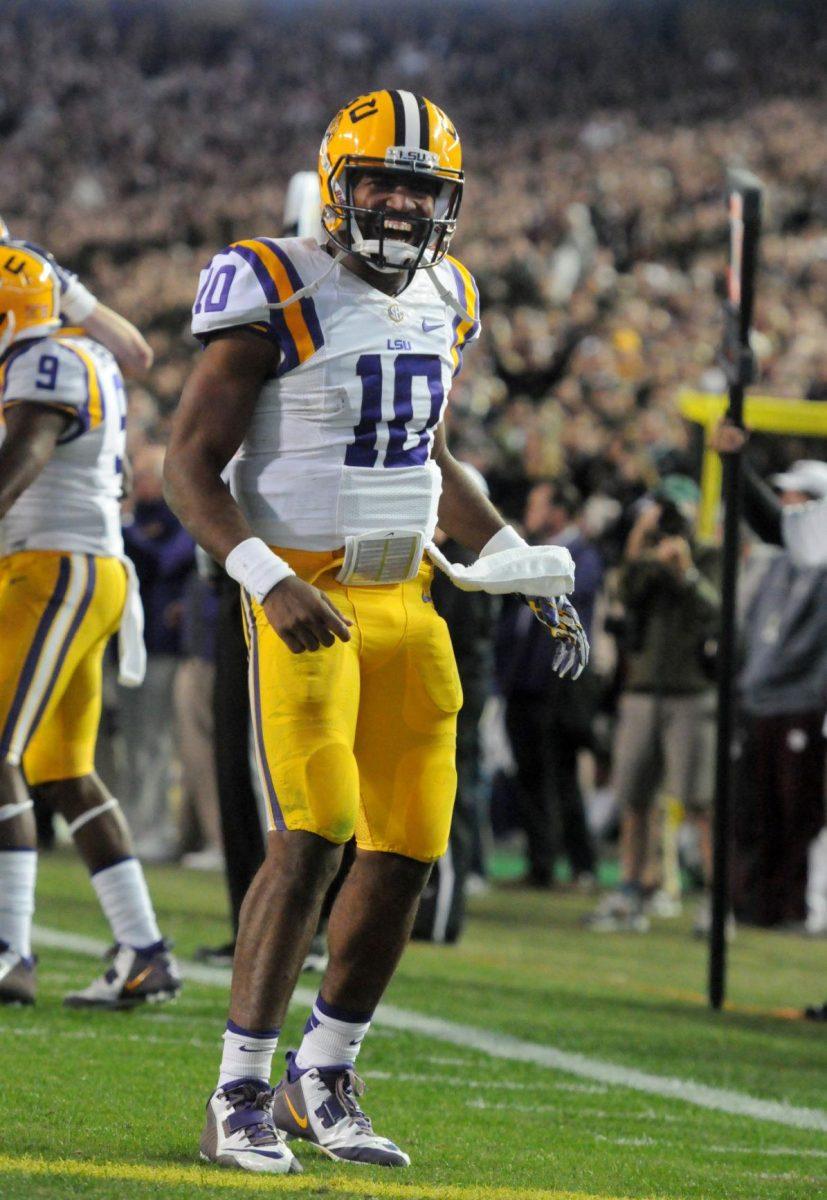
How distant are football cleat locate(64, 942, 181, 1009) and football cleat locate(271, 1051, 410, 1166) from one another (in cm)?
196

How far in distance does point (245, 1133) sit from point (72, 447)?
268cm

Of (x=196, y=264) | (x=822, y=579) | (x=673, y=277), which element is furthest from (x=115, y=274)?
(x=822, y=579)

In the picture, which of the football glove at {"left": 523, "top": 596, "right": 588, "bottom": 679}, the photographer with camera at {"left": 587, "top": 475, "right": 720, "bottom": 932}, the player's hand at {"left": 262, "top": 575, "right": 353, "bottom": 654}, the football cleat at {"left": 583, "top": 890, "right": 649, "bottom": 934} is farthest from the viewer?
the photographer with camera at {"left": 587, "top": 475, "right": 720, "bottom": 932}

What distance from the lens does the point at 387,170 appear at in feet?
13.5

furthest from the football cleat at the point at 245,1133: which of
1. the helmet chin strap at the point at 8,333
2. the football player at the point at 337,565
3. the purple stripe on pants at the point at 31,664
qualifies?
the helmet chin strap at the point at 8,333

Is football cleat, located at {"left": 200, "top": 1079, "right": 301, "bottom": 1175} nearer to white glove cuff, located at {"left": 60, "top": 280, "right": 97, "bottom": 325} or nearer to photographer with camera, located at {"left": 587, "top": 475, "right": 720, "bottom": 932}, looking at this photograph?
white glove cuff, located at {"left": 60, "top": 280, "right": 97, "bottom": 325}

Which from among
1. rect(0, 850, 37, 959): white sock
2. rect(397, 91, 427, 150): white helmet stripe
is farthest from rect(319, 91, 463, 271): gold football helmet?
rect(0, 850, 37, 959): white sock

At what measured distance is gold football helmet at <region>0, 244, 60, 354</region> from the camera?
591 cm

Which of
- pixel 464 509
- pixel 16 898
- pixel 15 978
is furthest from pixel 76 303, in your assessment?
pixel 464 509

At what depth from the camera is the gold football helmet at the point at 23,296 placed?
5.91 m

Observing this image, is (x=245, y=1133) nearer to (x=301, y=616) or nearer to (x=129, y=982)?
(x=301, y=616)

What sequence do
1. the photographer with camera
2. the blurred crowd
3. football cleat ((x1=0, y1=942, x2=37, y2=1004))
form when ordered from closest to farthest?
football cleat ((x1=0, y1=942, x2=37, y2=1004)), the photographer with camera, the blurred crowd

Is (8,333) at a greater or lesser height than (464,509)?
greater

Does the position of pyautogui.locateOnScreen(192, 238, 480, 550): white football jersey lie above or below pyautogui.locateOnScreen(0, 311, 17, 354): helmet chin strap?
below
